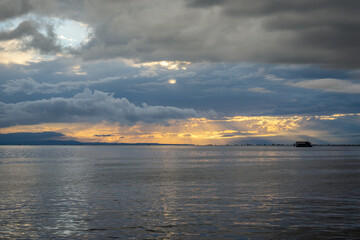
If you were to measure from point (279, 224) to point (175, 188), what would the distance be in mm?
23400

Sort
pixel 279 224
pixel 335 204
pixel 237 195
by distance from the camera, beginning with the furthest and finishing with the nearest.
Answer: pixel 237 195 → pixel 335 204 → pixel 279 224

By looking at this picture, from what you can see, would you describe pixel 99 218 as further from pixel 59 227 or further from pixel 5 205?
pixel 5 205

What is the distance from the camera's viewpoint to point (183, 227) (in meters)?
24.8

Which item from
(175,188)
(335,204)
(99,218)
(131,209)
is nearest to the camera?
(99,218)

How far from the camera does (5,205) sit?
3419cm

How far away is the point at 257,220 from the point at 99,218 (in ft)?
38.2

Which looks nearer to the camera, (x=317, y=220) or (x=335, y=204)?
(x=317, y=220)

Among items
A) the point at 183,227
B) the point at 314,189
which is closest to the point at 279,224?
the point at 183,227

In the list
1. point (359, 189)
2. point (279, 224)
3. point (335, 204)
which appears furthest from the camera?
point (359, 189)

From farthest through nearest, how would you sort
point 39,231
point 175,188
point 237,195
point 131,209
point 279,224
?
point 175,188, point 237,195, point 131,209, point 279,224, point 39,231

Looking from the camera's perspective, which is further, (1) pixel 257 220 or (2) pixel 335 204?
(2) pixel 335 204

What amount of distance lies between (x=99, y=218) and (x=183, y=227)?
6.98m

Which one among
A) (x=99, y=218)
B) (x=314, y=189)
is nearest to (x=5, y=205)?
(x=99, y=218)

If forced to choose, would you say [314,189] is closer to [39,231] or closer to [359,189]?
[359,189]
